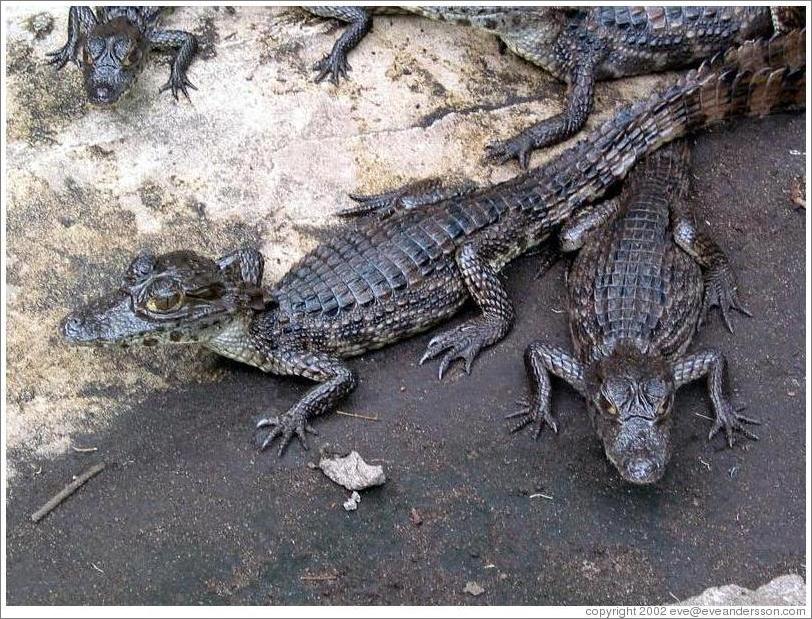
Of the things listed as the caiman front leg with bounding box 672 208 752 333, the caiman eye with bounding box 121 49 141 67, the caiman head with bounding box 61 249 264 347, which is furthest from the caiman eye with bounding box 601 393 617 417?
the caiman eye with bounding box 121 49 141 67

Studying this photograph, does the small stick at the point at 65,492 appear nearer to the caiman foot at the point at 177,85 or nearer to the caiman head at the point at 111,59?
the caiman head at the point at 111,59

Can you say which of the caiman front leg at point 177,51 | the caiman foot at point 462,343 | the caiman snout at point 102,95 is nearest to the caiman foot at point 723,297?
the caiman foot at point 462,343

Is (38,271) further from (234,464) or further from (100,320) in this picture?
(234,464)

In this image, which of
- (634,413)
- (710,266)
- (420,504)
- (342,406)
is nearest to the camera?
(634,413)

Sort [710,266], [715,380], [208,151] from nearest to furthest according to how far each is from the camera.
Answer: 1. [715,380]
2. [710,266]
3. [208,151]

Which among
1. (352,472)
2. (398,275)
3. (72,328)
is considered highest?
(72,328)

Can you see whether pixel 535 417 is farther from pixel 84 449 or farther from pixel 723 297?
pixel 84 449

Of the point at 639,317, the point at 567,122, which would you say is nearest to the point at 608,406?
the point at 639,317

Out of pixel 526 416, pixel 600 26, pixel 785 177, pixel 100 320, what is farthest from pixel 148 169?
pixel 785 177
